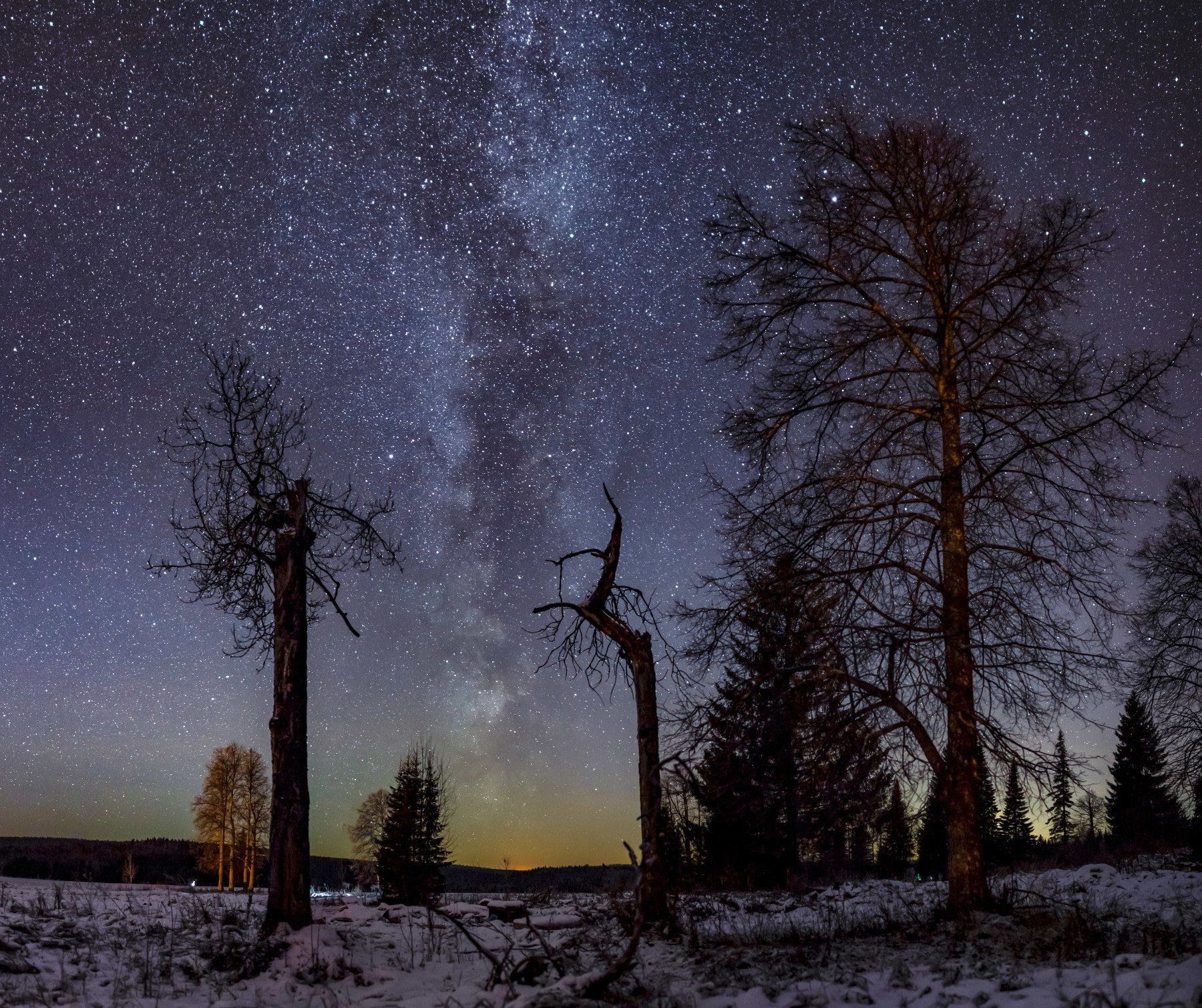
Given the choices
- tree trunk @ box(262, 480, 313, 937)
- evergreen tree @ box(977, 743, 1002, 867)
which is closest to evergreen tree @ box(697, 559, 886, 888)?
tree trunk @ box(262, 480, 313, 937)

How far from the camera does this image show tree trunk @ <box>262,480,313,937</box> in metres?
9.02

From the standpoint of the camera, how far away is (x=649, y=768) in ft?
33.7

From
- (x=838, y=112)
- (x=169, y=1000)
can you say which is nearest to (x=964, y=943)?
(x=169, y=1000)

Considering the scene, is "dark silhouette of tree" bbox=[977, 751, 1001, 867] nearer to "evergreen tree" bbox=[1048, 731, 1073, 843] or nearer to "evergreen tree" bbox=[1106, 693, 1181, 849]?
"evergreen tree" bbox=[1106, 693, 1181, 849]

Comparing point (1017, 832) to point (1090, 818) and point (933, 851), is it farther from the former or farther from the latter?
point (1090, 818)

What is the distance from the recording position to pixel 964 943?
7.10m

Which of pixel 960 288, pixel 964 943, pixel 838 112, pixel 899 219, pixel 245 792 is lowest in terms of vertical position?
pixel 245 792

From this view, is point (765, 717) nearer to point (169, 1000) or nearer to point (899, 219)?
point (169, 1000)

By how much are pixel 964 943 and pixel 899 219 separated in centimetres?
905

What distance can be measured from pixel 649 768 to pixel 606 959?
331cm

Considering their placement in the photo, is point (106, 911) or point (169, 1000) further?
point (106, 911)

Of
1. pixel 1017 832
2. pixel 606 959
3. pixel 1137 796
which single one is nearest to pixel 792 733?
pixel 606 959

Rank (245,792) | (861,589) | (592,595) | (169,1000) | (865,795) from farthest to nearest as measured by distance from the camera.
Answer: (245,792) → (592,595) → (861,589) → (865,795) → (169,1000)

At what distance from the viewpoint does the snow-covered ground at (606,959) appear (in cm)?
510
